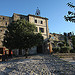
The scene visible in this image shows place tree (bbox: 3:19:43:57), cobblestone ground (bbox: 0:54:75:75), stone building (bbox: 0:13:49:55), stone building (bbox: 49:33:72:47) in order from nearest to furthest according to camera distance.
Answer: cobblestone ground (bbox: 0:54:75:75), tree (bbox: 3:19:43:57), stone building (bbox: 49:33:72:47), stone building (bbox: 0:13:49:55)

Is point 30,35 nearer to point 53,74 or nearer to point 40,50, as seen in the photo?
point 53,74

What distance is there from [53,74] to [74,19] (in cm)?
708

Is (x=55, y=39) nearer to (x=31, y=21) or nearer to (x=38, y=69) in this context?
(x=31, y=21)

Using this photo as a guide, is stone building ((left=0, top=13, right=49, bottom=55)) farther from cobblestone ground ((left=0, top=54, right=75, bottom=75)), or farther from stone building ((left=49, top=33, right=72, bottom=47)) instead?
cobblestone ground ((left=0, top=54, right=75, bottom=75))

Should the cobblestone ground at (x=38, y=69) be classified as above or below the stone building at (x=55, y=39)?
below

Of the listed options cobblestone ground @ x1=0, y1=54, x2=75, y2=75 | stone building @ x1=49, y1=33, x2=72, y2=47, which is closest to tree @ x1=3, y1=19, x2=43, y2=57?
cobblestone ground @ x1=0, y1=54, x2=75, y2=75

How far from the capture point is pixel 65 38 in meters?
25.8

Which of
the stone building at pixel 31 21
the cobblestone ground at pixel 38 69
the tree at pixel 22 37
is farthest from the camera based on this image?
the stone building at pixel 31 21

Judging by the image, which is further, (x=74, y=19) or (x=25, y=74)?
(x=74, y=19)

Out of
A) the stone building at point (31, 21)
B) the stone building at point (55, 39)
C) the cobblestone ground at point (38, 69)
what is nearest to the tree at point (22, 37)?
the cobblestone ground at point (38, 69)

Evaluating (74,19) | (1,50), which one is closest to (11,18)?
(1,50)

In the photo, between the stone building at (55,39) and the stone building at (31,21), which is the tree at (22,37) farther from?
the stone building at (55,39)

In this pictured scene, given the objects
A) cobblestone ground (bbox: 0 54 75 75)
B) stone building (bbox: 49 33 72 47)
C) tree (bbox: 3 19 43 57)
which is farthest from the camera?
stone building (bbox: 49 33 72 47)

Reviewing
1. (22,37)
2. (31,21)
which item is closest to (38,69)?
(22,37)
